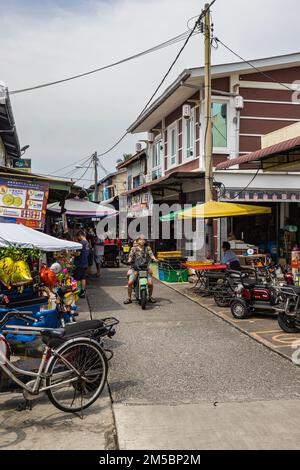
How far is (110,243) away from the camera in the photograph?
20469 mm

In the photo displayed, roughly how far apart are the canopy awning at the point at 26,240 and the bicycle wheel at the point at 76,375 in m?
1.85

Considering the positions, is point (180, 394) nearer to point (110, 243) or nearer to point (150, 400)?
point (150, 400)

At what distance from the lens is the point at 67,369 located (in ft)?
15.6

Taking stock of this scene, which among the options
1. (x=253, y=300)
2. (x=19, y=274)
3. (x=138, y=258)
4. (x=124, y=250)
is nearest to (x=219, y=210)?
(x=138, y=258)

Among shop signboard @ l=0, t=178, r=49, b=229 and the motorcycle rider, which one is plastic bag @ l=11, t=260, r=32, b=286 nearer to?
shop signboard @ l=0, t=178, r=49, b=229

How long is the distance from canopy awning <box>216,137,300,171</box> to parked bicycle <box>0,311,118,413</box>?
5604mm

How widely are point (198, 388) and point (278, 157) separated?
6.97 meters

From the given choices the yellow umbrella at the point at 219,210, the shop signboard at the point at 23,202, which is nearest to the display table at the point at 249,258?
the yellow umbrella at the point at 219,210

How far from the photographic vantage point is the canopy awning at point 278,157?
8.96 m

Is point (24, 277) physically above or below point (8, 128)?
below

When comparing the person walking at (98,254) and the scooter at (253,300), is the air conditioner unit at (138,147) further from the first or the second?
the scooter at (253,300)

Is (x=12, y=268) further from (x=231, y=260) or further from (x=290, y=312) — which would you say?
(x=231, y=260)

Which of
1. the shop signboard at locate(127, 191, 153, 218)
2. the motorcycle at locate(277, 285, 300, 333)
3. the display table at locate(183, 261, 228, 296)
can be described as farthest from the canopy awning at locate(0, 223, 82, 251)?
the shop signboard at locate(127, 191, 153, 218)

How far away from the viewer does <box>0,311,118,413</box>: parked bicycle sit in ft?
15.1
